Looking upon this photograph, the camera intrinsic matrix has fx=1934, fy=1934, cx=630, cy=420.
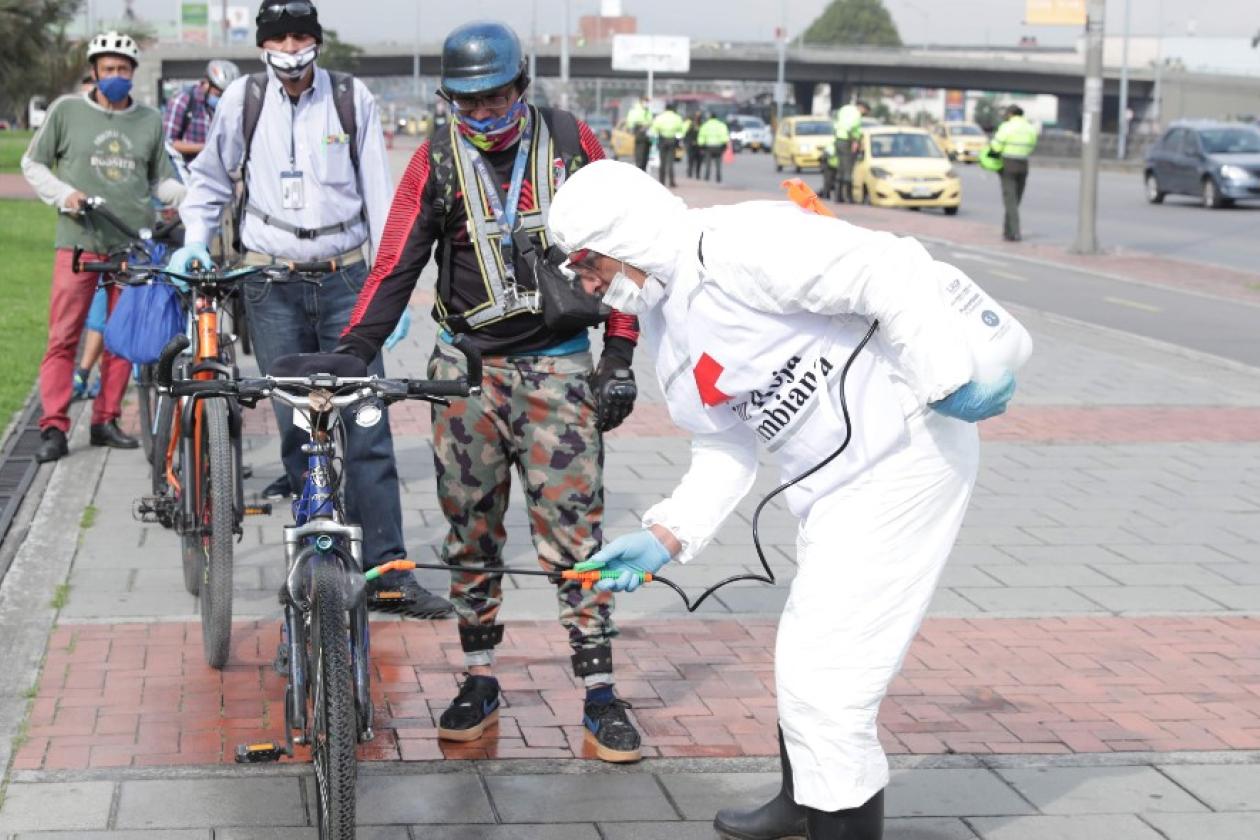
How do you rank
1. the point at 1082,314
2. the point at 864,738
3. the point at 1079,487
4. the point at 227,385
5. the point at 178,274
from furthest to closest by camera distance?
the point at 1082,314 → the point at 1079,487 → the point at 178,274 → the point at 227,385 → the point at 864,738

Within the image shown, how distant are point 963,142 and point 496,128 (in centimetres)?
6060

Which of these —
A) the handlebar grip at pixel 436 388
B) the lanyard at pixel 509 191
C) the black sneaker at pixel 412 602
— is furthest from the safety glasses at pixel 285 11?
the handlebar grip at pixel 436 388

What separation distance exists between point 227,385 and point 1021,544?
4345 mm

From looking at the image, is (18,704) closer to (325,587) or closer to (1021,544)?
(325,587)

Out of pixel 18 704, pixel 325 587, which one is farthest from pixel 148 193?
pixel 325 587

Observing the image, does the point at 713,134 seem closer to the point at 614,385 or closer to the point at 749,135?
the point at 749,135

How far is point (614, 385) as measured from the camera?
485cm

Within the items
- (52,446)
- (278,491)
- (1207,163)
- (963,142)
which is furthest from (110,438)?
(963,142)

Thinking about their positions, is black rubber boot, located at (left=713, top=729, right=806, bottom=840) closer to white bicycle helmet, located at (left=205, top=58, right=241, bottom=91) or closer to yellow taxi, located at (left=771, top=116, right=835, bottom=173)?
white bicycle helmet, located at (left=205, top=58, right=241, bottom=91)

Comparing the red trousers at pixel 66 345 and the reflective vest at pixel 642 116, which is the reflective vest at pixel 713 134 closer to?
the reflective vest at pixel 642 116

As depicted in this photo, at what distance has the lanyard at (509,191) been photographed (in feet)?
16.7

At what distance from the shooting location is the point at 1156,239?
1051 inches

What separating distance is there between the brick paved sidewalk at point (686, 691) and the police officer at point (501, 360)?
29cm

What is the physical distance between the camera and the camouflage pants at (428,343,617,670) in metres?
5.17
